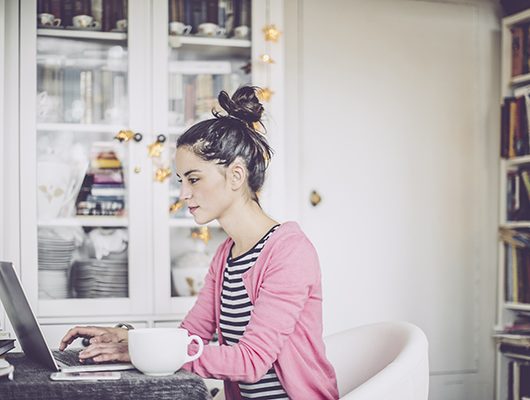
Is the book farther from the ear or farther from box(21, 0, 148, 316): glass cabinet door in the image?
the ear

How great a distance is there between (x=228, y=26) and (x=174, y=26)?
0.69 ft

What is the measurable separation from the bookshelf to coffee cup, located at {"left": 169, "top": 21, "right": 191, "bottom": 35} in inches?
58.7

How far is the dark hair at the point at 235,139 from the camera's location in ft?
5.48

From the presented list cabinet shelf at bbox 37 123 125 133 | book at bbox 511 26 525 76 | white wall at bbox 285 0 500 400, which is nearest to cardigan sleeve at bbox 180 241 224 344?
cabinet shelf at bbox 37 123 125 133

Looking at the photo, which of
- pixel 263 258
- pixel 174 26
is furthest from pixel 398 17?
pixel 263 258

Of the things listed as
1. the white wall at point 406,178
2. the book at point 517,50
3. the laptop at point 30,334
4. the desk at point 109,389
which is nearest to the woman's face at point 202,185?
the laptop at point 30,334

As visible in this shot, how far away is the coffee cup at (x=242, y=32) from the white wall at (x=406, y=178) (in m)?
0.46

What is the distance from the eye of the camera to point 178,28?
2812 millimetres

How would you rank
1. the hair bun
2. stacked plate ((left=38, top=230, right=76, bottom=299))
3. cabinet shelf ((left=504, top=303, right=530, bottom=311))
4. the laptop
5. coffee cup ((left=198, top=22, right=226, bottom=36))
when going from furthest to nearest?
1. cabinet shelf ((left=504, top=303, right=530, bottom=311))
2. coffee cup ((left=198, top=22, right=226, bottom=36))
3. stacked plate ((left=38, top=230, right=76, bottom=299))
4. the hair bun
5. the laptop

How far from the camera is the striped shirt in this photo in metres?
1.65

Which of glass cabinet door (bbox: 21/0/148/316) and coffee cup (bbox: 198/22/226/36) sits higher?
A: coffee cup (bbox: 198/22/226/36)

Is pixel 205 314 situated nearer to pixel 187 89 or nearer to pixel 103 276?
pixel 103 276

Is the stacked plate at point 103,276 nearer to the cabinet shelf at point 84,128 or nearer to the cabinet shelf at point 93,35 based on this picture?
the cabinet shelf at point 84,128

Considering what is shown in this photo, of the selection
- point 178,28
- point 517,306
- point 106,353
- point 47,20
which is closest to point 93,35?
point 47,20
